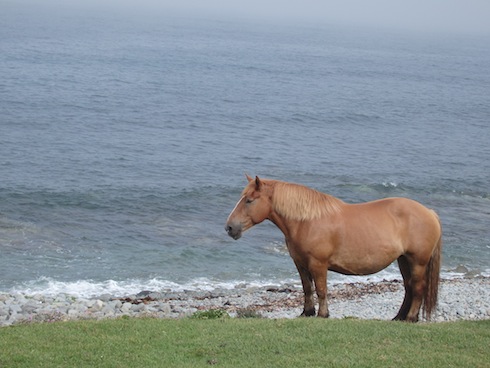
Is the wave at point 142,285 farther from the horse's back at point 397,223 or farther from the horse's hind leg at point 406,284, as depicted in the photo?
the horse's back at point 397,223

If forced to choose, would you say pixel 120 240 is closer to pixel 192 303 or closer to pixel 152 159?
pixel 192 303

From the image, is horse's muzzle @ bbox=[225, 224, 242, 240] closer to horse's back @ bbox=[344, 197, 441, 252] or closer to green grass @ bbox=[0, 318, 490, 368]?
green grass @ bbox=[0, 318, 490, 368]

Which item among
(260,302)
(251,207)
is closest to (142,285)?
(260,302)

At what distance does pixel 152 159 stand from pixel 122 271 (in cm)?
2122

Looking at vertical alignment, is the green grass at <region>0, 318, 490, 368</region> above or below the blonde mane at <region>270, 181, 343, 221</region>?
below

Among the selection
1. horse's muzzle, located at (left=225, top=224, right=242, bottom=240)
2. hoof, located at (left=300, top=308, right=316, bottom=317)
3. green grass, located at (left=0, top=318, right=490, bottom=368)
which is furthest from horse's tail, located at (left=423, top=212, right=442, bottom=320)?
horse's muzzle, located at (left=225, top=224, right=242, bottom=240)

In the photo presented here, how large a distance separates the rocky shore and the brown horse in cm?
564

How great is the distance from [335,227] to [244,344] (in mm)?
2971

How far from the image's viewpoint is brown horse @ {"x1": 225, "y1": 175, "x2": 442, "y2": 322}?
13906 millimetres

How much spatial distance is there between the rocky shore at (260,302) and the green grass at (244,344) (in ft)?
16.9

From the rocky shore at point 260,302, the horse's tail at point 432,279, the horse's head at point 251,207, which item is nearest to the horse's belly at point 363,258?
the horse's tail at point 432,279

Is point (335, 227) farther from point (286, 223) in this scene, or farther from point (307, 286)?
point (307, 286)

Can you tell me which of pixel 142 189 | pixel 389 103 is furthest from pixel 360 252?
pixel 389 103

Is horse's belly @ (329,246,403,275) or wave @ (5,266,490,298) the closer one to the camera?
horse's belly @ (329,246,403,275)
